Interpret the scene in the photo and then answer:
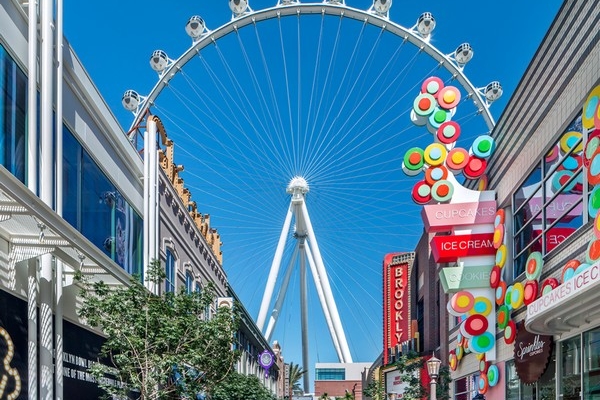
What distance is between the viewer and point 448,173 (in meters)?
26.8

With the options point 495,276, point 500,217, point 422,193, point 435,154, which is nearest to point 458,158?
point 435,154

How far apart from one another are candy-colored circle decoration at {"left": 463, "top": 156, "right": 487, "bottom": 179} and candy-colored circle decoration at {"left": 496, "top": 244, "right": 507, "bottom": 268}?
11.5 feet

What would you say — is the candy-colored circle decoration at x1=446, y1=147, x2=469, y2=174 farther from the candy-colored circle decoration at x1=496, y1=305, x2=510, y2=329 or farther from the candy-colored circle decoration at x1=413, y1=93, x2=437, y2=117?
the candy-colored circle decoration at x1=496, y1=305, x2=510, y2=329

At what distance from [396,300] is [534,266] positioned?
3271 cm

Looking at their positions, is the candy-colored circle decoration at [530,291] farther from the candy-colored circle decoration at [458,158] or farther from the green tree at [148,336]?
the green tree at [148,336]

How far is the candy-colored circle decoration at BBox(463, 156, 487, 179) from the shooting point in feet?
84.9

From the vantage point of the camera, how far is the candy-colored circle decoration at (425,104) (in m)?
28.5

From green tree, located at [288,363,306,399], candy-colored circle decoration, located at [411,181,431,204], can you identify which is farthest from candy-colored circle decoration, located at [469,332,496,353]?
green tree, located at [288,363,306,399]

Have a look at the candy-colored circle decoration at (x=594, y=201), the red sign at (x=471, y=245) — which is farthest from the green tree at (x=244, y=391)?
the candy-colored circle decoration at (x=594, y=201)

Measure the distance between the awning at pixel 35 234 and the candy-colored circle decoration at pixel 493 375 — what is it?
516 inches

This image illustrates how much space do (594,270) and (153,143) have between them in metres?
17.8

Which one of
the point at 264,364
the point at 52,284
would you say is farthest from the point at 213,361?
the point at 264,364

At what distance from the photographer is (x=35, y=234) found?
535 inches

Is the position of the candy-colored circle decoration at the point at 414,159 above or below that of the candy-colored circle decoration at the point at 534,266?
above
